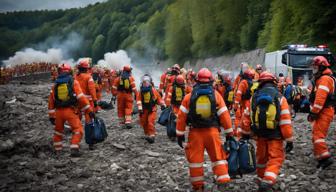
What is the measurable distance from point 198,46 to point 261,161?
165ft

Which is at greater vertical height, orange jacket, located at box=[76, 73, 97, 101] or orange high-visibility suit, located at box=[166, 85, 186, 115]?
orange jacket, located at box=[76, 73, 97, 101]

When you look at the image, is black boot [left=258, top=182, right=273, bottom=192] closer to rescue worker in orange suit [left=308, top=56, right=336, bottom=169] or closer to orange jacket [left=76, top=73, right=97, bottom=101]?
rescue worker in orange suit [left=308, top=56, right=336, bottom=169]

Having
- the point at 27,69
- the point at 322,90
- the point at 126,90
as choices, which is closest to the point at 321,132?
the point at 322,90

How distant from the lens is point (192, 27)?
56.4m

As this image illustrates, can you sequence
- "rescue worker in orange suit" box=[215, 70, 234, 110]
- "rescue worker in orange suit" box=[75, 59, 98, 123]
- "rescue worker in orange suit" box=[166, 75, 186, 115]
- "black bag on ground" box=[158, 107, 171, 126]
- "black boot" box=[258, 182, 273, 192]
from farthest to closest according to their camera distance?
"rescue worker in orange suit" box=[215, 70, 234, 110], "rescue worker in orange suit" box=[166, 75, 186, 115], "black bag on ground" box=[158, 107, 171, 126], "rescue worker in orange suit" box=[75, 59, 98, 123], "black boot" box=[258, 182, 273, 192]

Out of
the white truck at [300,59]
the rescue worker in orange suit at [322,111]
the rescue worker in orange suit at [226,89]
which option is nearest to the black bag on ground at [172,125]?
the rescue worker in orange suit at [226,89]

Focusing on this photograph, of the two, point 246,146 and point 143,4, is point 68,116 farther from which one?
point 143,4

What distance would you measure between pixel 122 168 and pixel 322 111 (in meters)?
4.22

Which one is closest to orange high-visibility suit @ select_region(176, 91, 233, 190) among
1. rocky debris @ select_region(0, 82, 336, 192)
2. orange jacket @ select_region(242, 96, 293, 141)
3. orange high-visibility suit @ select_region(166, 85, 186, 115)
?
orange jacket @ select_region(242, 96, 293, 141)

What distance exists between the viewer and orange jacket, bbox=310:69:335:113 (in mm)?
7030

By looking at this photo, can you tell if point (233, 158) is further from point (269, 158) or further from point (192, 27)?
point (192, 27)

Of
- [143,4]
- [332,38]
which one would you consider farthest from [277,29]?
[143,4]

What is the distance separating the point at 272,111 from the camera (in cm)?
579

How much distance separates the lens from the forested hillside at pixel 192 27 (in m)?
28.0
